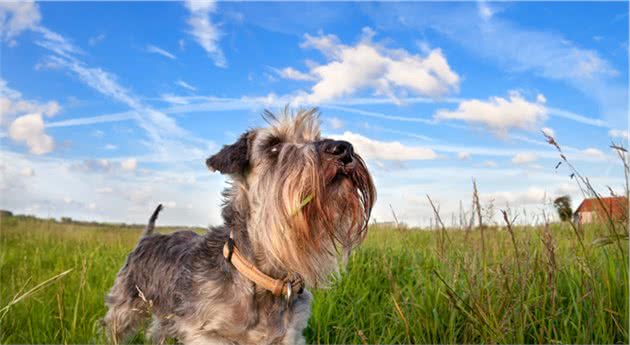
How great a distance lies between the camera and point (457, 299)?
532 centimetres

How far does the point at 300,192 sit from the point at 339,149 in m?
0.45

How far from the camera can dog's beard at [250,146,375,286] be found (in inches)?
164

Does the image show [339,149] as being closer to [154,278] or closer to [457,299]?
[457,299]

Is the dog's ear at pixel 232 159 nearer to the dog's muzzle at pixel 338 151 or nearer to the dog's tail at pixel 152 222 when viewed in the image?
the dog's muzzle at pixel 338 151

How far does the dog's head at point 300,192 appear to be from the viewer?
4156mm

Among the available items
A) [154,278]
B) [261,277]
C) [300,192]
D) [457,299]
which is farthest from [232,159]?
[457,299]

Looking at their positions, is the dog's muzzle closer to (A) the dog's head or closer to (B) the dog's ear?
(A) the dog's head

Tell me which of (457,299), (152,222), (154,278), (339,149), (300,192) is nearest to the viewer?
(339,149)

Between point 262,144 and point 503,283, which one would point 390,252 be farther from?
point 262,144

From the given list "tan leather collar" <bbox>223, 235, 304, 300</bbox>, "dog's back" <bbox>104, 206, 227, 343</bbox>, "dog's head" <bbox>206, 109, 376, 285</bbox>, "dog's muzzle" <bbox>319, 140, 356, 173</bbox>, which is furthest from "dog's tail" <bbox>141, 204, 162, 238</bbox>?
"dog's muzzle" <bbox>319, 140, 356, 173</bbox>

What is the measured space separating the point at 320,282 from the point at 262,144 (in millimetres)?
1310

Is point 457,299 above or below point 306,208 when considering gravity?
below

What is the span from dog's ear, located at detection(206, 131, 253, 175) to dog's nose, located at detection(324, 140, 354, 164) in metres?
0.90

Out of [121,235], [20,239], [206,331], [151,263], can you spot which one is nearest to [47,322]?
[151,263]
